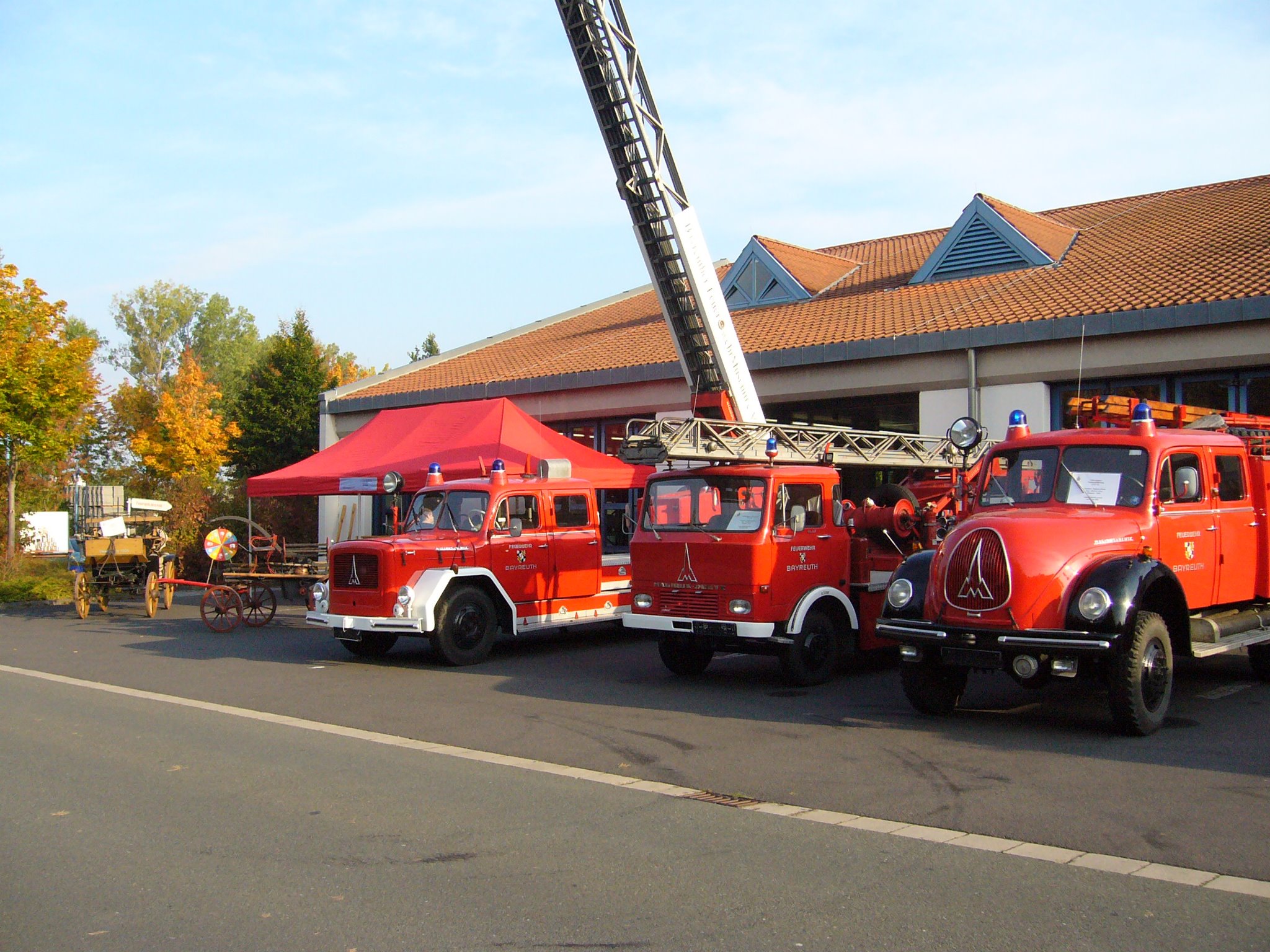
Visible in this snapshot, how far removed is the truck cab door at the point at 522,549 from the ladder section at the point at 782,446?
3.34 m

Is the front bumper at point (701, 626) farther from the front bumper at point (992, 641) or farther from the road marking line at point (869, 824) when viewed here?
the road marking line at point (869, 824)

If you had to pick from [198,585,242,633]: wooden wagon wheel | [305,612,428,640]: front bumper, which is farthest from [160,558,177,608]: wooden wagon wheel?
[305,612,428,640]: front bumper

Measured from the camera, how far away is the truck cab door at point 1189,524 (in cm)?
912

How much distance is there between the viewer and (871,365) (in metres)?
19.9

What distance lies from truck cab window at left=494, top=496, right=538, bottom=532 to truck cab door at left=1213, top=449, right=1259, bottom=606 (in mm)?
7899

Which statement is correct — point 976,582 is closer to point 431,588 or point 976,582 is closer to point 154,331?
point 431,588

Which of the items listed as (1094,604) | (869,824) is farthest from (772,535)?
(869,824)

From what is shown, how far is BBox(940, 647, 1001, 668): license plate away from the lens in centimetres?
837

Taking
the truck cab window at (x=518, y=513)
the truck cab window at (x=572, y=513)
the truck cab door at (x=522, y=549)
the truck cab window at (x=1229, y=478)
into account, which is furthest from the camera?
the truck cab window at (x=572, y=513)

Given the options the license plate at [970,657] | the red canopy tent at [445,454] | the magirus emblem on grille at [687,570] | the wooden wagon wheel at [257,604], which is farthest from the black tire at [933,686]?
the wooden wagon wheel at [257,604]

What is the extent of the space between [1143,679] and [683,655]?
5.08 metres

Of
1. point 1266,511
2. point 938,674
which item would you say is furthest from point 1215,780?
point 1266,511

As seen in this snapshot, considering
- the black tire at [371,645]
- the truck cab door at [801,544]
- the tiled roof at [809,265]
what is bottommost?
the black tire at [371,645]

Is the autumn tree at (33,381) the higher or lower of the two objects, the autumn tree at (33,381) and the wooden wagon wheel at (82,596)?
the higher
